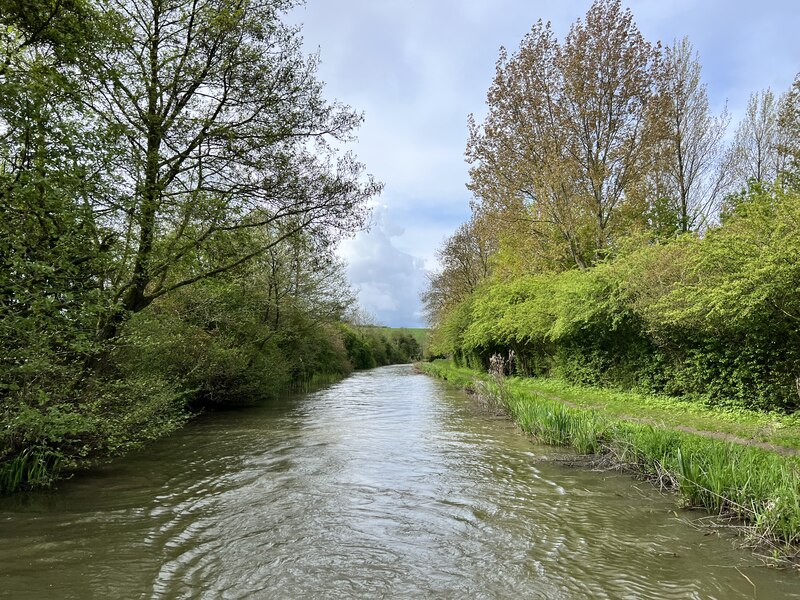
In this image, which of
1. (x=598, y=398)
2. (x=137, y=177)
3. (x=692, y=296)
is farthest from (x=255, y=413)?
(x=692, y=296)

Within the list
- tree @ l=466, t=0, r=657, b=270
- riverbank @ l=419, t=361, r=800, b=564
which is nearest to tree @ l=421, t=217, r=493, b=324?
tree @ l=466, t=0, r=657, b=270

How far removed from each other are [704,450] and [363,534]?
5229 millimetres

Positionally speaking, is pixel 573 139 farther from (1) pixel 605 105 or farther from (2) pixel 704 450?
(2) pixel 704 450

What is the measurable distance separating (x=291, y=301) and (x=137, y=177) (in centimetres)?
1630

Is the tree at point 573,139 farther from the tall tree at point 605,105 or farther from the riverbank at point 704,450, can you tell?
the riverbank at point 704,450

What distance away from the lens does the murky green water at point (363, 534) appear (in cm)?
489

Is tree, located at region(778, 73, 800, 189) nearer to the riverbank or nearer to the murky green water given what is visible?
the riverbank

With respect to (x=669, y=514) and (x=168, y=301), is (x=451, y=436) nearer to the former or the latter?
(x=669, y=514)

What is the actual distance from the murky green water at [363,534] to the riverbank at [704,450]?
42cm

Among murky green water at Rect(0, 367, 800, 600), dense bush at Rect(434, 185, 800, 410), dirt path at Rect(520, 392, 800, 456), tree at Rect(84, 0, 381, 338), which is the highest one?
tree at Rect(84, 0, 381, 338)

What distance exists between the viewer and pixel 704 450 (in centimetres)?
720

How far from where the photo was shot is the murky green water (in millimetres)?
4891

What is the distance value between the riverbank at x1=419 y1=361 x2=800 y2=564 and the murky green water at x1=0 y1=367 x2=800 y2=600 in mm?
416

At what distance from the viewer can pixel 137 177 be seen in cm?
1003
